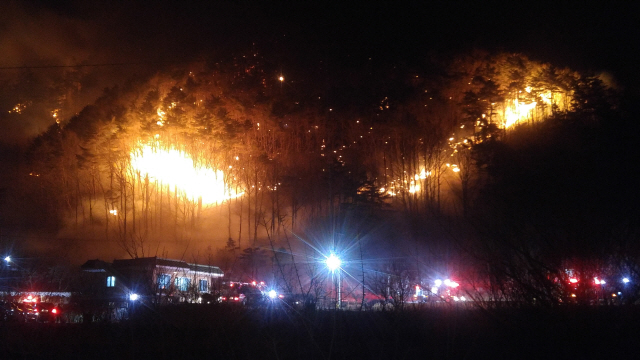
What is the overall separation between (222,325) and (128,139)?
82.9 ft

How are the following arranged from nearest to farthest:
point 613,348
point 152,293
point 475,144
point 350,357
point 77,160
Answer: point 613,348 → point 350,357 → point 152,293 → point 475,144 → point 77,160

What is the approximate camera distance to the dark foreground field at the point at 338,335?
6.89 metres

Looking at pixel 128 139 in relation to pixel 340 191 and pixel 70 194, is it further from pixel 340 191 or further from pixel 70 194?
pixel 340 191

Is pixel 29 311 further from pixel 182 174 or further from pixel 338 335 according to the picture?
pixel 182 174

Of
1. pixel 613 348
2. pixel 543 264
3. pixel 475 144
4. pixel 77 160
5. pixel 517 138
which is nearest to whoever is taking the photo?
pixel 613 348

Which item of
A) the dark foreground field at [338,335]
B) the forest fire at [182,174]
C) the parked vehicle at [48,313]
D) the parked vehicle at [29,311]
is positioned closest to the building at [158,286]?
the dark foreground field at [338,335]

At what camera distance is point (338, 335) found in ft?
30.4

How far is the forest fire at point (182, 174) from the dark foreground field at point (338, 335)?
71.4ft

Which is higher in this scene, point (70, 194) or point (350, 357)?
point (70, 194)

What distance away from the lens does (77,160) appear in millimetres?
34094

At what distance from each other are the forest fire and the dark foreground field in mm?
21762

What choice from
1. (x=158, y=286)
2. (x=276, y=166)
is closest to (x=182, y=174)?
(x=276, y=166)

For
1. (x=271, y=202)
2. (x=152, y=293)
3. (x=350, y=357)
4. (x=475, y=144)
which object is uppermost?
(x=475, y=144)

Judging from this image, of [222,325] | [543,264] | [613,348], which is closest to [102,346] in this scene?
[222,325]
